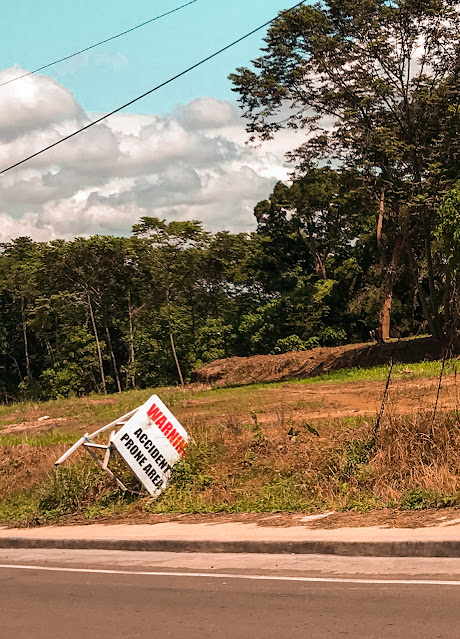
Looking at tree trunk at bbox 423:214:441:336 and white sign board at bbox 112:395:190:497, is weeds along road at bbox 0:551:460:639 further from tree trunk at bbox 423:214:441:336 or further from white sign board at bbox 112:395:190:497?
tree trunk at bbox 423:214:441:336

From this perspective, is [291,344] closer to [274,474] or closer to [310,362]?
[310,362]

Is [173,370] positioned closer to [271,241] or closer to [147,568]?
[271,241]

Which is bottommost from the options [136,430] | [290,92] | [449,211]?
[136,430]

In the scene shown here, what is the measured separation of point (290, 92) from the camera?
118 ft

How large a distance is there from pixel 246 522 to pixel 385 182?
26.6 m

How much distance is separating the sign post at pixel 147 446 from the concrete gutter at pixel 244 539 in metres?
1.11

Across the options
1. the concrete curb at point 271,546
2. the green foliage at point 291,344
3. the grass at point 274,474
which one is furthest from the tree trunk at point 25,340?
the concrete curb at point 271,546

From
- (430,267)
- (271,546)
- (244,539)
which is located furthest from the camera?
(430,267)

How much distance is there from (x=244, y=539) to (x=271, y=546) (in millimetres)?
502

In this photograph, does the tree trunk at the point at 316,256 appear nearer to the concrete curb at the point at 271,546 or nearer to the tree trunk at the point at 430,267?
the tree trunk at the point at 430,267

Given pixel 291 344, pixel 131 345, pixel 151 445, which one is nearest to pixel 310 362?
pixel 291 344

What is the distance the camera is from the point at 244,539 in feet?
34.4

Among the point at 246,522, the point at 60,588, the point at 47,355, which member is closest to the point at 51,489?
the point at 246,522

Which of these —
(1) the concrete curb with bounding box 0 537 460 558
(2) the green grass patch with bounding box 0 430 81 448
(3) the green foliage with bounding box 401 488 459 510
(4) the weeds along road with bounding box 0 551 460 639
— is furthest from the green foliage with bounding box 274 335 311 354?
(4) the weeds along road with bounding box 0 551 460 639
